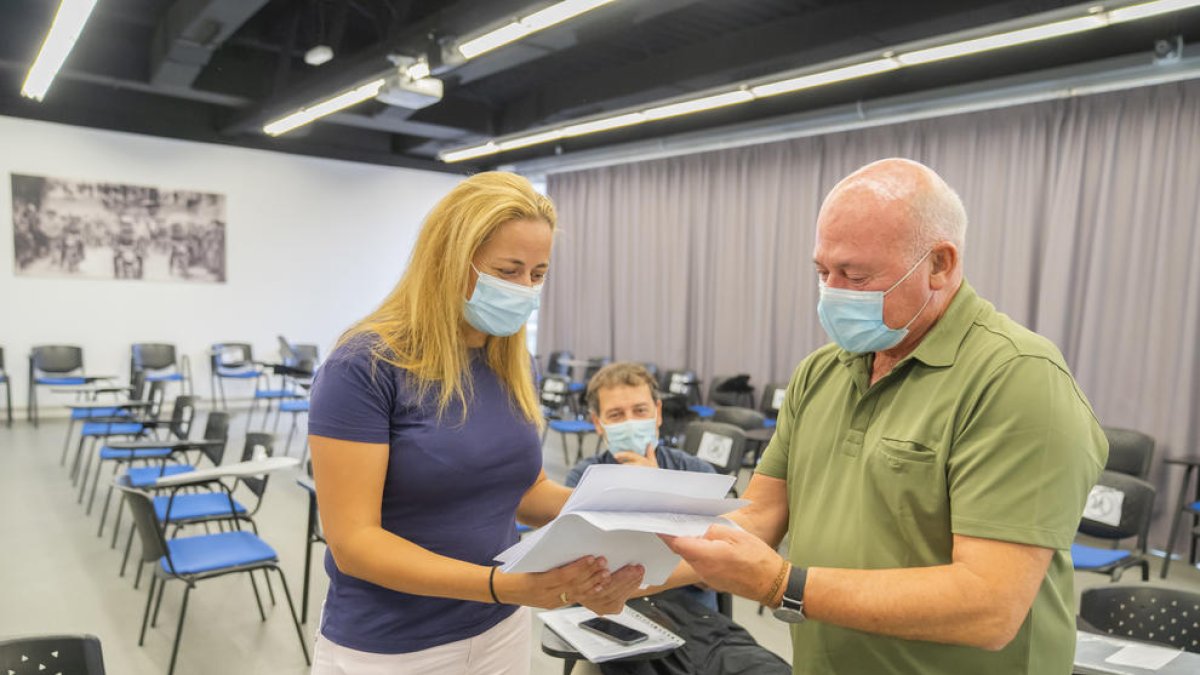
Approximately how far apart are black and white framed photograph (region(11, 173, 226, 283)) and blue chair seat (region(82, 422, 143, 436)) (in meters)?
3.69

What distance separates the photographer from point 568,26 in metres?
5.78

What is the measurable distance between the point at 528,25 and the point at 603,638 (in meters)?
3.82

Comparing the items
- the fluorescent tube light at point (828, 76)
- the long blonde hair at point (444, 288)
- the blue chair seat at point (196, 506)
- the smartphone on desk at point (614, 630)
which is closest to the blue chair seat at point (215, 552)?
the blue chair seat at point (196, 506)

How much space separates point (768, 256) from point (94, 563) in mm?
6277

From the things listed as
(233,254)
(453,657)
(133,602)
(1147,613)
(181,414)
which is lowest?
(133,602)

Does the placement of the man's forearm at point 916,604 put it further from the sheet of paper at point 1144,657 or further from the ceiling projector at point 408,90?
the ceiling projector at point 408,90

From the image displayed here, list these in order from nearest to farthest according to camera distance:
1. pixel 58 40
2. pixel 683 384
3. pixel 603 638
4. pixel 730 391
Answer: pixel 603 638
pixel 58 40
pixel 730 391
pixel 683 384

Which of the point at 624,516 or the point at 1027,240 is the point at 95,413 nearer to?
the point at 624,516

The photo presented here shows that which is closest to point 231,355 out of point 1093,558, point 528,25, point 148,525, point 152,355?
point 152,355

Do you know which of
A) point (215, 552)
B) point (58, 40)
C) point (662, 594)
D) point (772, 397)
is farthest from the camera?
point (772, 397)

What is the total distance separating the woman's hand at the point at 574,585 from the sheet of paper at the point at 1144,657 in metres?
1.32

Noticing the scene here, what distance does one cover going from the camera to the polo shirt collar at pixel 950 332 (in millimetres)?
1186

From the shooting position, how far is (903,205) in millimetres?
1187

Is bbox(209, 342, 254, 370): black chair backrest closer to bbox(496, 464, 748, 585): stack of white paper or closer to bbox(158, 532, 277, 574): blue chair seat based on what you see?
bbox(158, 532, 277, 574): blue chair seat
